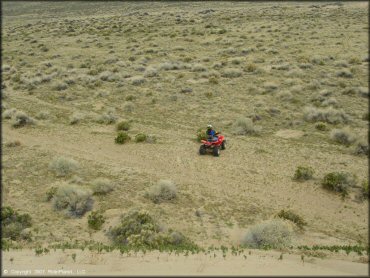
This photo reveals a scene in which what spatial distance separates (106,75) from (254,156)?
17.8 metres

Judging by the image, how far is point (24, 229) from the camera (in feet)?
37.9

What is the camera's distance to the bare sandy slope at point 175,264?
8070 mm

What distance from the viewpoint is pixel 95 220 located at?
11953 millimetres

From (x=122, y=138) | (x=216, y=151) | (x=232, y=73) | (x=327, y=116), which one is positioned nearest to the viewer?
(x=216, y=151)

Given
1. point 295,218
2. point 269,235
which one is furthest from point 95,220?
point 295,218

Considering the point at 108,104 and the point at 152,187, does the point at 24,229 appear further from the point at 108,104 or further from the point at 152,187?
the point at 108,104

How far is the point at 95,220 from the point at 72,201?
4.64 ft

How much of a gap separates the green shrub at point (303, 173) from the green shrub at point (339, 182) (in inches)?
24.8

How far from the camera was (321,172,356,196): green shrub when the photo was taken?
1362 centimetres

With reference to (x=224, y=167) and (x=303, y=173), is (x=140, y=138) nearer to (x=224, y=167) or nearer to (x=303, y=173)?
(x=224, y=167)

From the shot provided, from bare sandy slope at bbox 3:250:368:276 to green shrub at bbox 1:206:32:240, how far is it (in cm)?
156

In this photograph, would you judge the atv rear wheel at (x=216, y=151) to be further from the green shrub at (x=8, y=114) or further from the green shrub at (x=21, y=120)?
the green shrub at (x=8, y=114)

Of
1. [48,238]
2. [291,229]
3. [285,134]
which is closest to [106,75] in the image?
[285,134]

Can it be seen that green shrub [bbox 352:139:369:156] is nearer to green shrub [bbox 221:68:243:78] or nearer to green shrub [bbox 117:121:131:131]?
green shrub [bbox 117:121:131:131]
